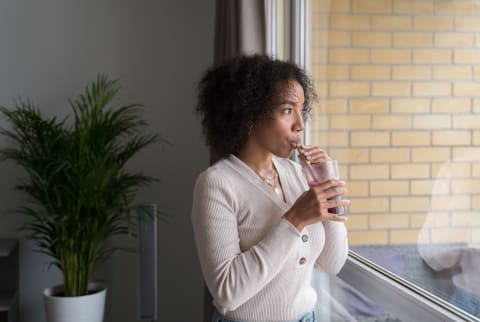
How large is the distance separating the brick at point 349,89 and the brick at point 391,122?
0.11 metres

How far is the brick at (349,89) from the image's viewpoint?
1756mm

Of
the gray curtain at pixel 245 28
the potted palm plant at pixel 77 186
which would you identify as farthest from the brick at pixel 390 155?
the potted palm plant at pixel 77 186

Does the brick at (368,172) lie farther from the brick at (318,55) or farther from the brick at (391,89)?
the brick at (318,55)

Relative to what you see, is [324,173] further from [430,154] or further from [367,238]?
[367,238]

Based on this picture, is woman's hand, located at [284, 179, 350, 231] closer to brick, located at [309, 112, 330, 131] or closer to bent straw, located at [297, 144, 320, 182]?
bent straw, located at [297, 144, 320, 182]

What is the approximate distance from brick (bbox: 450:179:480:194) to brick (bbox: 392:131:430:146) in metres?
0.18

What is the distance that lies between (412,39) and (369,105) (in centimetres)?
32

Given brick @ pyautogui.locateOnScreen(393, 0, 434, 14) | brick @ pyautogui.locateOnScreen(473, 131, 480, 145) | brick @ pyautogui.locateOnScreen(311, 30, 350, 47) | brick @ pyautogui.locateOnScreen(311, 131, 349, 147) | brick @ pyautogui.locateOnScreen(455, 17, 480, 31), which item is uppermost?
brick @ pyautogui.locateOnScreen(311, 30, 350, 47)

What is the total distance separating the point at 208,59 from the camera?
3518 millimetres

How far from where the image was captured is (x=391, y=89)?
5.10 feet

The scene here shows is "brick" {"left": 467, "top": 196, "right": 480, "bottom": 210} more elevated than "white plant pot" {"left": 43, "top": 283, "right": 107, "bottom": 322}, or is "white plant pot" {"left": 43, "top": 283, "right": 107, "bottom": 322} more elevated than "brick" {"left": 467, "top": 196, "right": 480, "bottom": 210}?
"brick" {"left": 467, "top": 196, "right": 480, "bottom": 210}

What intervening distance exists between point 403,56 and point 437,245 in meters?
0.51

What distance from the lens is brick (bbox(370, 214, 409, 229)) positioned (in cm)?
152

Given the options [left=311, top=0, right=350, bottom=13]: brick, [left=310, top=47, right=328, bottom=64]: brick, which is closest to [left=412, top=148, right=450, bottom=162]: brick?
[left=311, top=0, right=350, bottom=13]: brick
